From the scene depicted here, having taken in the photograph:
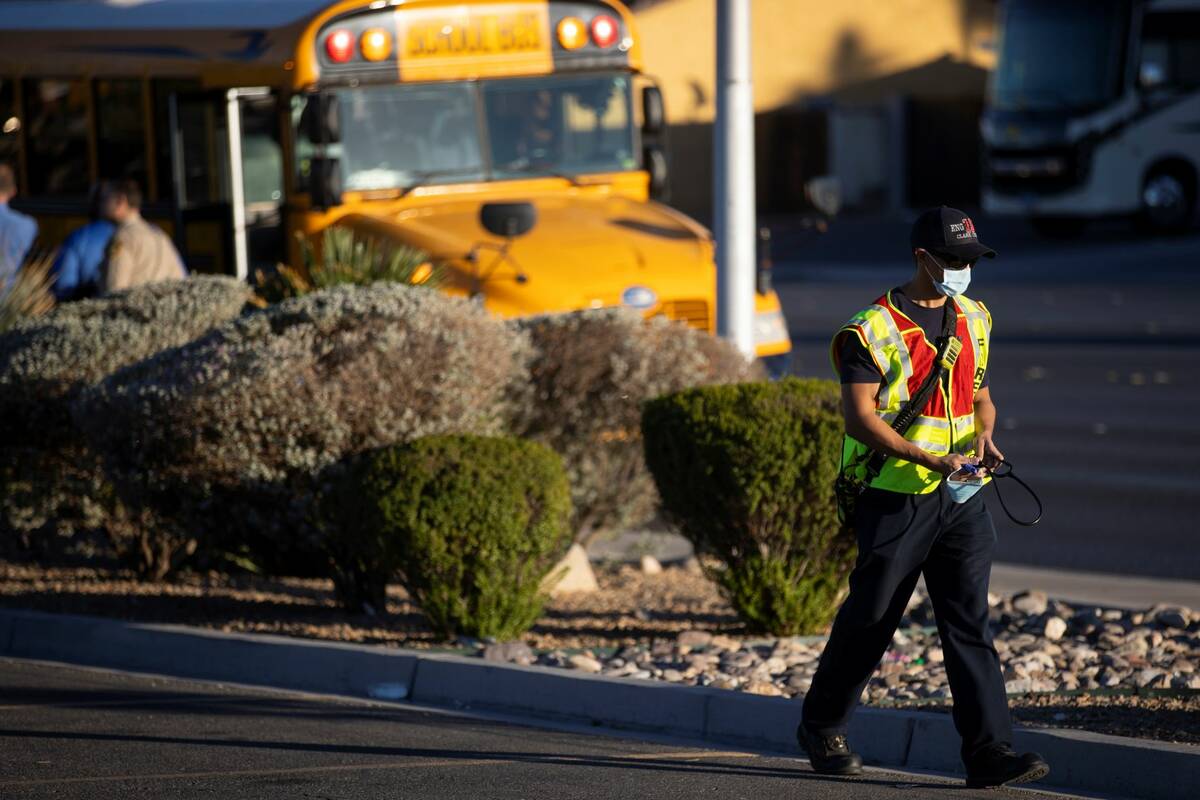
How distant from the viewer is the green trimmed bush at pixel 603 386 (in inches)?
361

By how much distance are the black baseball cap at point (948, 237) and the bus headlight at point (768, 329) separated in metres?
6.04

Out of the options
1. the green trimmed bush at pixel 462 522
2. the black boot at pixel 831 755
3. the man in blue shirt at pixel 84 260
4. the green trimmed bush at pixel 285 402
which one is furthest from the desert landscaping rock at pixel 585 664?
the man in blue shirt at pixel 84 260

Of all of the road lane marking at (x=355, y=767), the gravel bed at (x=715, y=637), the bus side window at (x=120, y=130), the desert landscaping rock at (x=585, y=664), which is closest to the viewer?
the road lane marking at (x=355, y=767)

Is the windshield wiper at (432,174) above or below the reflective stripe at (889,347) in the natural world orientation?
below

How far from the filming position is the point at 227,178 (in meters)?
12.4

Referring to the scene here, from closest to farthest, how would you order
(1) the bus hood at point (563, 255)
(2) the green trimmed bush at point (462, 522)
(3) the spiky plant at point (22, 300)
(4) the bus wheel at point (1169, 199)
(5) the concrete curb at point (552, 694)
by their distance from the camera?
1. (5) the concrete curb at point (552, 694)
2. (2) the green trimmed bush at point (462, 522)
3. (3) the spiky plant at point (22, 300)
4. (1) the bus hood at point (563, 255)
5. (4) the bus wheel at point (1169, 199)

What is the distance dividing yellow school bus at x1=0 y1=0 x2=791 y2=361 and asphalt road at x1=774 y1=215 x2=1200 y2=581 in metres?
1.22

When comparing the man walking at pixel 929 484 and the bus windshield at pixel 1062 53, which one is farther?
the bus windshield at pixel 1062 53

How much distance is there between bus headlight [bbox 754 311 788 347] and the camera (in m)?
11.9

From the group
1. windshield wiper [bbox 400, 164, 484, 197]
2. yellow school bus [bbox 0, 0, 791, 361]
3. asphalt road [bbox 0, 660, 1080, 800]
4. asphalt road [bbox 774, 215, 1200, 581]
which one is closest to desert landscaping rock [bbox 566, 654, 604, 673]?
asphalt road [bbox 0, 660, 1080, 800]

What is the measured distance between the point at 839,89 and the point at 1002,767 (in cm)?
3764

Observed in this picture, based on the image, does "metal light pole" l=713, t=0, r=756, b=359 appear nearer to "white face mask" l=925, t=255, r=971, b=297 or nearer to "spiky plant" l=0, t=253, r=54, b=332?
"spiky plant" l=0, t=253, r=54, b=332

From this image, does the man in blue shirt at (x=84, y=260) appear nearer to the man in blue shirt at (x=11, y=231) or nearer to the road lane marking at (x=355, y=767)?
the man in blue shirt at (x=11, y=231)

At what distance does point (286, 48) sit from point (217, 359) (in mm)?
4131
